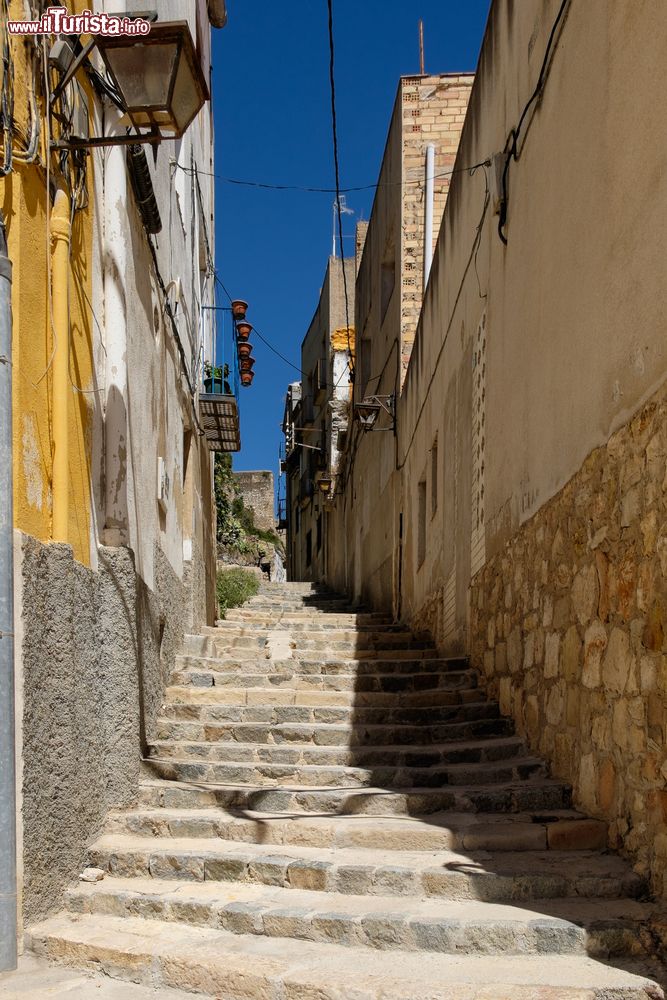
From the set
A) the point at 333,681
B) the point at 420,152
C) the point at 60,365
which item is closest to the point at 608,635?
the point at 60,365

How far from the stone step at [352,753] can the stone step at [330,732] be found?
0.27 feet

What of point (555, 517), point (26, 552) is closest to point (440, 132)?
point (555, 517)

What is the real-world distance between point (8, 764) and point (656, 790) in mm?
2405

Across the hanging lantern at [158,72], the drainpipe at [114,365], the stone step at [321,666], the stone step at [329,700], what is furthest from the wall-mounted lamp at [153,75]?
the stone step at [321,666]

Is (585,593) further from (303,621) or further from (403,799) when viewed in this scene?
(303,621)

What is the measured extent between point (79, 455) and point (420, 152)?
10595 millimetres

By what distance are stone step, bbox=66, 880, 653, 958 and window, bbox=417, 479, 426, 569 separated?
269 inches

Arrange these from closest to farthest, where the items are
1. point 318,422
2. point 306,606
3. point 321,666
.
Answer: point 321,666
point 306,606
point 318,422

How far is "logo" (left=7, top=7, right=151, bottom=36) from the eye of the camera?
3.98 meters

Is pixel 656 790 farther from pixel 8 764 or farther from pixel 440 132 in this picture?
pixel 440 132

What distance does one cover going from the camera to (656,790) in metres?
3.70

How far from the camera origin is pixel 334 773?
5793 mm

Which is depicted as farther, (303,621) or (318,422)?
(318,422)

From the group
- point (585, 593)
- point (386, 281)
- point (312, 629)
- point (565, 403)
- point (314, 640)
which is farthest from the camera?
point (386, 281)
